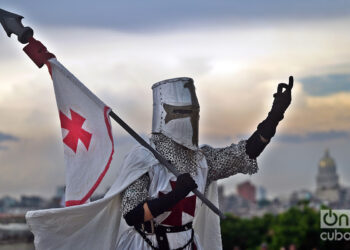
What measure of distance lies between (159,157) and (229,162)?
0.75 m

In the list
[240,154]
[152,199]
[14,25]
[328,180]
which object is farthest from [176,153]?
[328,180]

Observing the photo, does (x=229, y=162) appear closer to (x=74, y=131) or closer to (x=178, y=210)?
(x=178, y=210)

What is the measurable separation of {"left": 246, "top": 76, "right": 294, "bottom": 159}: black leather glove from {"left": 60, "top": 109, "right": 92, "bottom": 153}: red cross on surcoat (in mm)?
1370

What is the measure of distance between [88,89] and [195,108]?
862mm

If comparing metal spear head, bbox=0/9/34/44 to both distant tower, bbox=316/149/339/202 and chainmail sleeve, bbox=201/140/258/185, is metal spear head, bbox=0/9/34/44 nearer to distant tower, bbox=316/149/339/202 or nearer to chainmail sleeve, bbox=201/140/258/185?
chainmail sleeve, bbox=201/140/258/185

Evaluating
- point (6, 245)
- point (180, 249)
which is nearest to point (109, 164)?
point (180, 249)

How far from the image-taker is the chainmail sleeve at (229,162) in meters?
7.98

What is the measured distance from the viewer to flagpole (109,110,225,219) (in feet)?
24.3

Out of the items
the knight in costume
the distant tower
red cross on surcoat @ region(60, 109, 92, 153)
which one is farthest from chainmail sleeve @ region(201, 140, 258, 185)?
the distant tower

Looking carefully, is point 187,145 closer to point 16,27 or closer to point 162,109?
point 162,109

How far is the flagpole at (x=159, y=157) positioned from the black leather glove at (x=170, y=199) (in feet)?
0.40

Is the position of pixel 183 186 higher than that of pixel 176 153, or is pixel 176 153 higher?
pixel 176 153

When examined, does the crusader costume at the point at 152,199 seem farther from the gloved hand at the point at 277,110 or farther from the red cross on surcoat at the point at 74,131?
the red cross on surcoat at the point at 74,131

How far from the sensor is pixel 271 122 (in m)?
7.80
